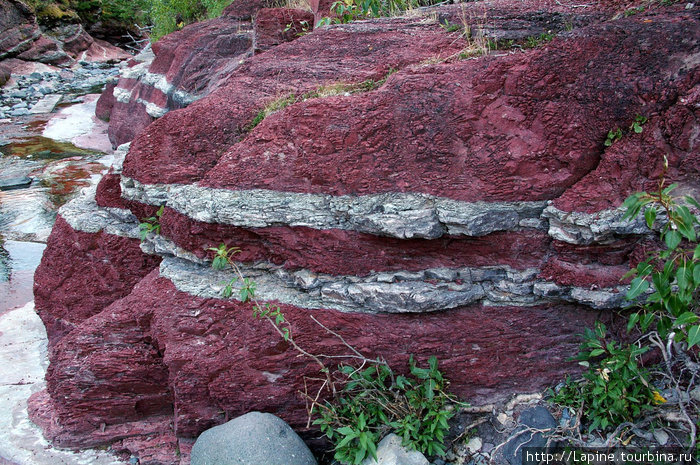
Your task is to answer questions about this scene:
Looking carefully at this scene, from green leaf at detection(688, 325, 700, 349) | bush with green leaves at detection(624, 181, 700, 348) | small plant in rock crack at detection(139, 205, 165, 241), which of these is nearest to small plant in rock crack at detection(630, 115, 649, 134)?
bush with green leaves at detection(624, 181, 700, 348)

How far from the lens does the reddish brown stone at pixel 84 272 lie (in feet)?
15.0

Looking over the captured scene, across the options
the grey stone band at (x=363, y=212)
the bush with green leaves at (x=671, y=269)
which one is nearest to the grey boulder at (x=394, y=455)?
the grey stone band at (x=363, y=212)

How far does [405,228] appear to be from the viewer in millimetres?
3068

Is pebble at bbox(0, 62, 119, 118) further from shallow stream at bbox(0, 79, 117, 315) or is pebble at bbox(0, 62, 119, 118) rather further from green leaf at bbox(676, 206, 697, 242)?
green leaf at bbox(676, 206, 697, 242)

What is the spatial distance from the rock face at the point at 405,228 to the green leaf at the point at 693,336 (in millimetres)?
609

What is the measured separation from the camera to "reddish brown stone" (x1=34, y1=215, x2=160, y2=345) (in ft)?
15.0

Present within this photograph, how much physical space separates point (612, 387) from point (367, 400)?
1246mm

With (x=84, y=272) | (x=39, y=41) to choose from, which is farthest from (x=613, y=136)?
(x=39, y=41)

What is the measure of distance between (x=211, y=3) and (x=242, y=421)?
8228 mm

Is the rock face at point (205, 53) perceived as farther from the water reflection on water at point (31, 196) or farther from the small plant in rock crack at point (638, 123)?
the small plant in rock crack at point (638, 123)

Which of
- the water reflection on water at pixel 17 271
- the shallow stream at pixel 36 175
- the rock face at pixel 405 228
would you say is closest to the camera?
the rock face at pixel 405 228

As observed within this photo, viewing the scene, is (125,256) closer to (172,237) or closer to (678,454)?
(172,237)

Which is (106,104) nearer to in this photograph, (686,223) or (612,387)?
(612,387)

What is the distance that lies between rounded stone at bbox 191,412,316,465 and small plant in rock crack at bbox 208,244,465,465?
Result: 18cm
